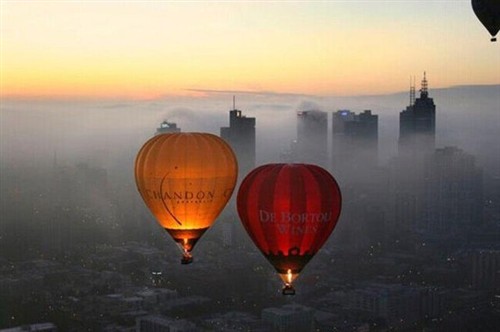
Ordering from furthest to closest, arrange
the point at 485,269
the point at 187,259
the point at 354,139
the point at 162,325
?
the point at 354,139, the point at 485,269, the point at 162,325, the point at 187,259

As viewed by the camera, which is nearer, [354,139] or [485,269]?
[485,269]

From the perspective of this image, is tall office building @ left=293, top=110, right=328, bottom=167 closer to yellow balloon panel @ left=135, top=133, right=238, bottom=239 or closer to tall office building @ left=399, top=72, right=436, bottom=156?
tall office building @ left=399, top=72, right=436, bottom=156

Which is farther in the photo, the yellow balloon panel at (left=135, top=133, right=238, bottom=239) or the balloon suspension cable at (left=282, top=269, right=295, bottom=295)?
the yellow balloon panel at (left=135, top=133, right=238, bottom=239)

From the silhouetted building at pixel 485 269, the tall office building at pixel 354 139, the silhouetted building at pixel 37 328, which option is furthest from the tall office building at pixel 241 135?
the tall office building at pixel 354 139

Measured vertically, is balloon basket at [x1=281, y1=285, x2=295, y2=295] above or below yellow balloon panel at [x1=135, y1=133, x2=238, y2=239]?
below

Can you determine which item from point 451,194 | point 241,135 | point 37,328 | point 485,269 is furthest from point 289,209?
point 451,194

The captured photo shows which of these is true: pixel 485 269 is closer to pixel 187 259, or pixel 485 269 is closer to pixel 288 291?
pixel 187 259

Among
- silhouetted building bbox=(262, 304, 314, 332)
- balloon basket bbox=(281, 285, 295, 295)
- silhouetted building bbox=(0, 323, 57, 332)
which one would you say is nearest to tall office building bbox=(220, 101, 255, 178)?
silhouetted building bbox=(262, 304, 314, 332)

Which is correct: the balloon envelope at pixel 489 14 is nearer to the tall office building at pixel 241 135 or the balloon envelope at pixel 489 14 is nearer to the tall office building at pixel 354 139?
the tall office building at pixel 241 135
